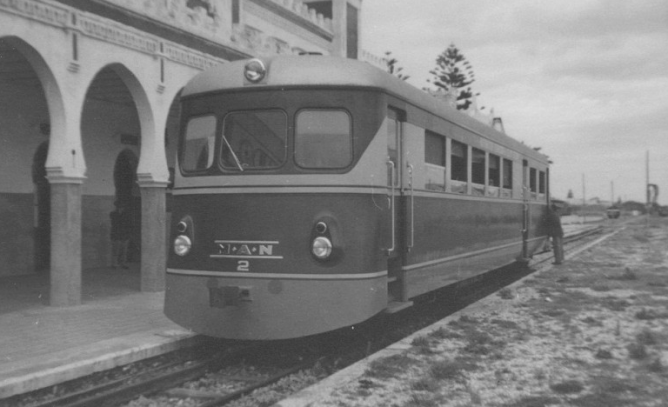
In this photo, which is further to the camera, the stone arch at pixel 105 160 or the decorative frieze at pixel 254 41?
the stone arch at pixel 105 160

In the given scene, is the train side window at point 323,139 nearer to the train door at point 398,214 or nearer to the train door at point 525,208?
the train door at point 398,214

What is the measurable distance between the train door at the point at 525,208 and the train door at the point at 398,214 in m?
7.96

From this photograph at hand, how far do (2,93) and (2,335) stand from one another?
679 cm

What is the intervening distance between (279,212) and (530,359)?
2.85 meters

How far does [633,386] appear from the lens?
6035 mm

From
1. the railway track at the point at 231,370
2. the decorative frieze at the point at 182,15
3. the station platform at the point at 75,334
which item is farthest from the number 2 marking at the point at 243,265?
the decorative frieze at the point at 182,15

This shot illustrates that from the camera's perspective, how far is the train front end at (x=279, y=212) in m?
7.17

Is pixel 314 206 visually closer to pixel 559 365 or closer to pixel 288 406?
pixel 288 406

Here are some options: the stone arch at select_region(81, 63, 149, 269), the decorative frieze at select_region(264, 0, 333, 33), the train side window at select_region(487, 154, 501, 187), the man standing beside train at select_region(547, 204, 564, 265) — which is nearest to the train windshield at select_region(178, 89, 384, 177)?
the train side window at select_region(487, 154, 501, 187)

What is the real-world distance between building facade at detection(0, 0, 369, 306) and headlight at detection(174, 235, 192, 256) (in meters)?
3.75

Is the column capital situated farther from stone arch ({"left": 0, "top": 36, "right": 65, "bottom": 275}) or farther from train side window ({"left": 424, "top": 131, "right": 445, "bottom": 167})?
train side window ({"left": 424, "top": 131, "right": 445, "bottom": 167})

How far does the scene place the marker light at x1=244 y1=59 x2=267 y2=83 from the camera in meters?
7.57

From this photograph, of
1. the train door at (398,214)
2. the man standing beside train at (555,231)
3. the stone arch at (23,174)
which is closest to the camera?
the train door at (398,214)

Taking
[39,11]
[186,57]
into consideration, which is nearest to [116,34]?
[39,11]
